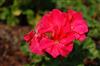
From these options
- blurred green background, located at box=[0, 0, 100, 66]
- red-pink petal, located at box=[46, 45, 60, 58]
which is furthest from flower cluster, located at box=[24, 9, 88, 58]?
blurred green background, located at box=[0, 0, 100, 66]

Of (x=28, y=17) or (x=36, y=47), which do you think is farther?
(x=28, y=17)

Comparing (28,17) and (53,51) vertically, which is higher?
(53,51)

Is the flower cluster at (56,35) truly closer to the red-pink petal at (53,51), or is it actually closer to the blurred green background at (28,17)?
the red-pink petal at (53,51)

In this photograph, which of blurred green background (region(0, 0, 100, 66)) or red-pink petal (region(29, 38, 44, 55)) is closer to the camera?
red-pink petal (region(29, 38, 44, 55))

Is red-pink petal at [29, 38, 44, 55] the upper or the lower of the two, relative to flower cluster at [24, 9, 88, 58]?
lower

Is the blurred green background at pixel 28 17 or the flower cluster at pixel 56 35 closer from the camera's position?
the flower cluster at pixel 56 35

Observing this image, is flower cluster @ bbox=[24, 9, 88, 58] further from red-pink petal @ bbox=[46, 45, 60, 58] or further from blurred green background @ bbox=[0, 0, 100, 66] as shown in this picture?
blurred green background @ bbox=[0, 0, 100, 66]

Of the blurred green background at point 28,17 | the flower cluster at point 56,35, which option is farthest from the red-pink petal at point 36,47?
the blurred green background at point 28,17

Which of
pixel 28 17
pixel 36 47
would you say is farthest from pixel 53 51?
pixel 28 17

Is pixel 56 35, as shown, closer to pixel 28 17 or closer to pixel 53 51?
pixel 53 51

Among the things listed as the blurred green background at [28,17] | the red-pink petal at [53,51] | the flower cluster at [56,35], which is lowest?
the blurred green background at [28,17]
